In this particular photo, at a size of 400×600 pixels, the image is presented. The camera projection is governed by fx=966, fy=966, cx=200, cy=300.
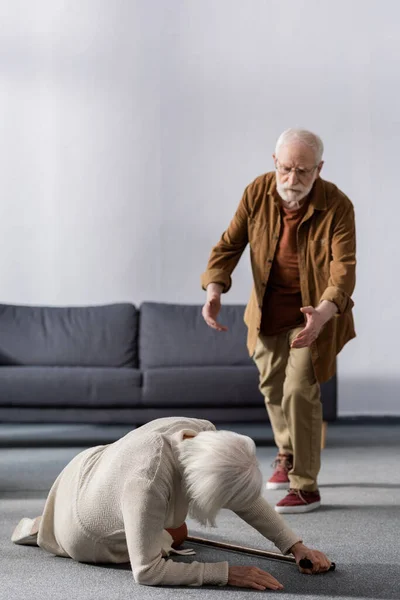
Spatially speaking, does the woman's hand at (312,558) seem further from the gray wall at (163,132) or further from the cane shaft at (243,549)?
the gray wall at (163,132)

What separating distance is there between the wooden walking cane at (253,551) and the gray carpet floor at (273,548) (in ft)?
0.05

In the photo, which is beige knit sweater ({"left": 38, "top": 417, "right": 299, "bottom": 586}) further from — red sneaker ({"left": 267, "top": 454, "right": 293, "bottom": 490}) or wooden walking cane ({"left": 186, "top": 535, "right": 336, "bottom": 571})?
red sneaker ({"left": 267, "top": 454, "right": 293, "bottom": 490})

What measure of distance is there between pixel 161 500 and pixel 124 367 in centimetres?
352

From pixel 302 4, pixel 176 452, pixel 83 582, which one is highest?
pixel 302 4

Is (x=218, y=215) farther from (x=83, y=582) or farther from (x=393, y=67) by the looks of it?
(x=83, y=582)

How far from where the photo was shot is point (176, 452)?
6.60ft

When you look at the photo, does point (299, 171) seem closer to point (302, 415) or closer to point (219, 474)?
point (302, 415)

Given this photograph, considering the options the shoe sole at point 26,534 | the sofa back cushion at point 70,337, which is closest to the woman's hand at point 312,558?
the shoe sole at point 26,534

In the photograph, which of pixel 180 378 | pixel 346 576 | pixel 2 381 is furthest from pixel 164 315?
pixel 346 576

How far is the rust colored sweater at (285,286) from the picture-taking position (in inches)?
129

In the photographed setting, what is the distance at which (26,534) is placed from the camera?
252cm

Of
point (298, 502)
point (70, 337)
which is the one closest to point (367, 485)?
point (298, 502)

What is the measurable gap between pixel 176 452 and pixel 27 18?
4757 mm

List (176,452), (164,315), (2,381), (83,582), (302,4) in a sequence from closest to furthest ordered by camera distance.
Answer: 1. (176,452)
2. (83,582)
3. (2,381)
4. (164,315)
5. (302,4)
